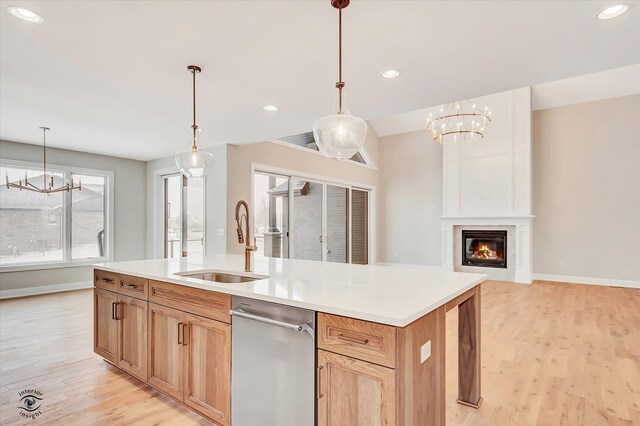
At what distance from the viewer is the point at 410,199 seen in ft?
28.5

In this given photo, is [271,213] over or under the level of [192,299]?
over

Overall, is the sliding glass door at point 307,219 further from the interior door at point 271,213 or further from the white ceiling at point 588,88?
the white ceiling at point 588,88

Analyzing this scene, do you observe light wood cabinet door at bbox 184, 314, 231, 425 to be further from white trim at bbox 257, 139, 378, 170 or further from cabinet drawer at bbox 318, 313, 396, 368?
white trim at bbox 257, 139, 378, 170

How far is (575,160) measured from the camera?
21.9 feet

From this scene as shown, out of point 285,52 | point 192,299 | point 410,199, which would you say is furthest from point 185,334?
point 410,199

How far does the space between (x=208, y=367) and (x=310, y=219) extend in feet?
16.6

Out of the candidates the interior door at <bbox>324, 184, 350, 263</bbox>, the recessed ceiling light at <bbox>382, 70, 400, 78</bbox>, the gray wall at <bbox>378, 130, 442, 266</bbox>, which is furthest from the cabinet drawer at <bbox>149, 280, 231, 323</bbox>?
the gray wall at <bbox>378, 130, 442, 266</bbox>

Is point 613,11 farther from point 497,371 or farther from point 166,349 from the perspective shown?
Result: point 166,349

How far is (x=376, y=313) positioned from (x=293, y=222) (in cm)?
520

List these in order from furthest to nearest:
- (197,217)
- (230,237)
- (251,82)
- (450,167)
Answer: (450,167) < (197,217) < (230,237) < (251,82)

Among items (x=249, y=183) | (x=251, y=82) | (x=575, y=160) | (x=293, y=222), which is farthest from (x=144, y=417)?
(x=575, y=160)

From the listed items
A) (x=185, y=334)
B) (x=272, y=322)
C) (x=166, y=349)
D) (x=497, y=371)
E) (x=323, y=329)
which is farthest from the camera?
(x=497, y=371)

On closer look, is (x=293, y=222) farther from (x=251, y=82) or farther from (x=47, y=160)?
(x=47, y=160)

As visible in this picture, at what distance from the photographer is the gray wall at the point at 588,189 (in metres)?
6.27
